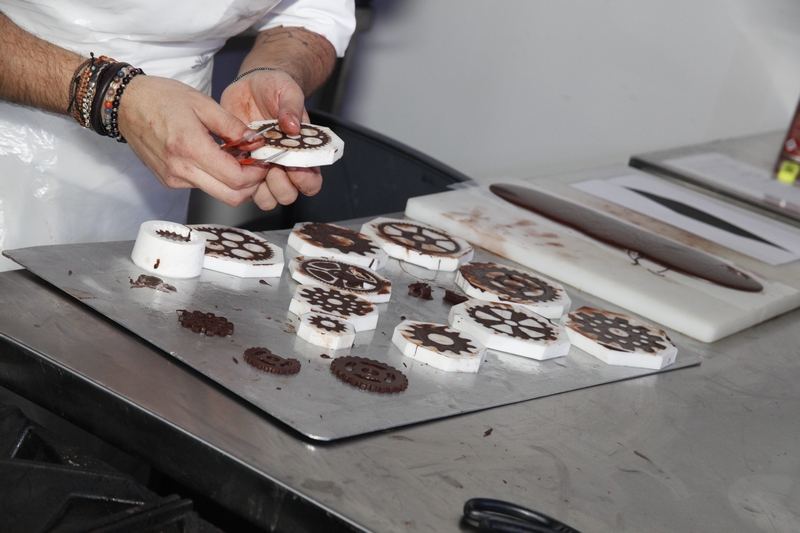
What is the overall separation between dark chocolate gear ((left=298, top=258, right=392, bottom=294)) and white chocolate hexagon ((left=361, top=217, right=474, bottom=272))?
161 millimetres

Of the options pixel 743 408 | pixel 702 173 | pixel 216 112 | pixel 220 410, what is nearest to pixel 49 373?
pixel 220 410

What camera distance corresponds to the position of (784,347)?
1639 mm

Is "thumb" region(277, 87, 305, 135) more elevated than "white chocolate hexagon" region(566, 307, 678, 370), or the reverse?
"thumb" region(277, 87, 305, 135)

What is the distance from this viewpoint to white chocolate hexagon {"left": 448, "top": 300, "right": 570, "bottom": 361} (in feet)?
4.28

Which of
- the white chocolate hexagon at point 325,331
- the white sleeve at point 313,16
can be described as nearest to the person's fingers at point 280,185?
the white chocolate hexagon at point 325,331

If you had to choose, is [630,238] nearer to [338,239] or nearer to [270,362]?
[338,239]

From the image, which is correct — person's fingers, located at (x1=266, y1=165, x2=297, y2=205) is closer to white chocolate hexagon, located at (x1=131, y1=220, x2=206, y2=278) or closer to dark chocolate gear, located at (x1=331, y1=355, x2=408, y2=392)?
white chocolate hexagon, located at (x1=131, y1=220, x2=206, y2=278)

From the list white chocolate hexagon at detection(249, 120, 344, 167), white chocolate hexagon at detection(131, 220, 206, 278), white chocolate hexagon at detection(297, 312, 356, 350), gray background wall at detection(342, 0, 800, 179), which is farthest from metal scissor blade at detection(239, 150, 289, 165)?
gray background wall at detection(342, 0, 800, 179)

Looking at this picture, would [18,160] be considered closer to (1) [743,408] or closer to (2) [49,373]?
(2) [49,373]

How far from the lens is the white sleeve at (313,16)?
1.98 m

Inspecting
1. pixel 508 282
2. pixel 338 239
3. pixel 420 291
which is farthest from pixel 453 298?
pixel 338 239

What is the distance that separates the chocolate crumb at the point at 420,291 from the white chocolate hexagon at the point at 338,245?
9 centimetres

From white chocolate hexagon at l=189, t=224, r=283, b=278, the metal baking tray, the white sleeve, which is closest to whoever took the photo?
the metal baking tray

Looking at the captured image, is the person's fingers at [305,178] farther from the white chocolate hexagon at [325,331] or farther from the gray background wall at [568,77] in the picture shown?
the gray background wall at [568,77]
